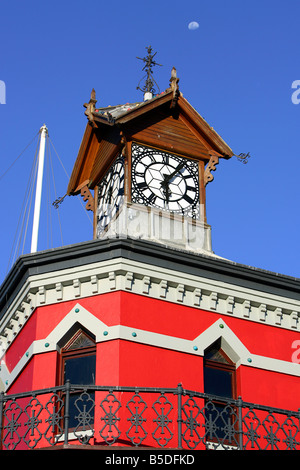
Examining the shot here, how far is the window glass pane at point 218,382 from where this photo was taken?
1901 cm

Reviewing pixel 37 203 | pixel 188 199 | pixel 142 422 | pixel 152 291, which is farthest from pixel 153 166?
pixel 142 422

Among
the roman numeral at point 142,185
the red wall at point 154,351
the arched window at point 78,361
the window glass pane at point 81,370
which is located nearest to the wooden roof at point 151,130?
the roman numeral at point 142,185

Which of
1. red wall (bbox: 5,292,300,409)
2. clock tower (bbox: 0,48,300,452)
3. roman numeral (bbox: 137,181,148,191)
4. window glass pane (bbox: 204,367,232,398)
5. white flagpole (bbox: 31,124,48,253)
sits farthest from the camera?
white flagpole (bbox: 31,124,48,253)

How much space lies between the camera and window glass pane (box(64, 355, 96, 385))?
18375 mm

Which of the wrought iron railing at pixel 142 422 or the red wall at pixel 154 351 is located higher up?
the red wall at pixel 154 351

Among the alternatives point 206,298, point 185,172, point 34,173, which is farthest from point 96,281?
point 34,173

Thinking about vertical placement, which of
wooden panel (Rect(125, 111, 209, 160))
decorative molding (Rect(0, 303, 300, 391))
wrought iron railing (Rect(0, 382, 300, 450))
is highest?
wooden panel (Rect(125, 111, 209, 160))

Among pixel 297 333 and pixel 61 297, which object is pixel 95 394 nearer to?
pixel 61 297

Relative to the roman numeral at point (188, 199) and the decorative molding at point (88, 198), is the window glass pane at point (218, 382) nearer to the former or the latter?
the roman numeral at point (188, 199)

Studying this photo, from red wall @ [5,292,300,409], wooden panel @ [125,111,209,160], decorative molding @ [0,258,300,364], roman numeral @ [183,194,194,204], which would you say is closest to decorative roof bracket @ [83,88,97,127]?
wooden panel @ [125,111,209,160]

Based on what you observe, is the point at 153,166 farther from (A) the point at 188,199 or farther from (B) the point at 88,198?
(B) the point at 88,198

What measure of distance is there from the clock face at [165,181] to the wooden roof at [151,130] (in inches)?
9.6

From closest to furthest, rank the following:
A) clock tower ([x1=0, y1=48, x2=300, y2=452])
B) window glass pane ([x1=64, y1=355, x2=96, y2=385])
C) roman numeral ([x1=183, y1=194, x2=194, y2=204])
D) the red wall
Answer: clock tower ([x1=0, y1=48, x2=300, y2=452])
the red wall
window glass pane ([x1=64, y1=355, x2=96, y2=385])
roman numeral ([x1=183, y1=194, x2=194, y2=204])

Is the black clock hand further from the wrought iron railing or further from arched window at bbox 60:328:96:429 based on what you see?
the wrought iron railing
